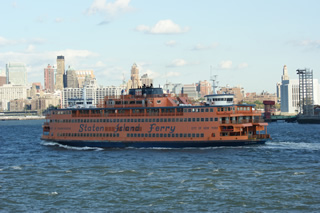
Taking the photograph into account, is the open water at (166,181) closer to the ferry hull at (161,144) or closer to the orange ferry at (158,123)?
the ferry hull at (161,144)

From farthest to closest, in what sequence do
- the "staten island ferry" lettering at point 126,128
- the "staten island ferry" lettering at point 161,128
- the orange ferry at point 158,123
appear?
the "staten island ferry" lettering at point 126,128 → the "staten island ferry" lettering at point 161,128 → the orange ferry at point 158,123

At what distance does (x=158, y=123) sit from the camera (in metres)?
67.2

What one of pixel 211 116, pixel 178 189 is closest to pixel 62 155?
pixel 211 116

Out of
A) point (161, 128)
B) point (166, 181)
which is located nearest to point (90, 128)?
point (161, 128)

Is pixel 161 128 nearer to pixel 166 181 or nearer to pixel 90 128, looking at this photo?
pixel 90 128

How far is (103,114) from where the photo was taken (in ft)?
236

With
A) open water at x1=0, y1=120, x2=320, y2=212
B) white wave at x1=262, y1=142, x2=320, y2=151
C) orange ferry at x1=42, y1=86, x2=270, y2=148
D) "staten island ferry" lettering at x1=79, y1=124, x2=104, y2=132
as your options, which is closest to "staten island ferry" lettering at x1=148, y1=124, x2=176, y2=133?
orange ferry at x1=42, y1=86, x2=270, y2=148

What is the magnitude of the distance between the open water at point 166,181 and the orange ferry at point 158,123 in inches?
93.4

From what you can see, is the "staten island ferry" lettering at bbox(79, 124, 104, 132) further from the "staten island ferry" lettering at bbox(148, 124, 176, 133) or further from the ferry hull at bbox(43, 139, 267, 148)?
the "staten island ferry" lettering at bbox(148, 124, 176, 133)

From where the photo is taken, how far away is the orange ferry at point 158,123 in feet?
210

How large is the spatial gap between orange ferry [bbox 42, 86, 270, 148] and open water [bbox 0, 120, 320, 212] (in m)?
2.37

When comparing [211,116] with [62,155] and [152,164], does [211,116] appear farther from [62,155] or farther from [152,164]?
[62,155]

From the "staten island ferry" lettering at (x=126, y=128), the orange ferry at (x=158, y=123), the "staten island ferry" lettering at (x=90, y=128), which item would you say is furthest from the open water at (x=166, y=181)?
the "staten island ferry" lettering at (x=90, y=128)

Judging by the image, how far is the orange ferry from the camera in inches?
2517
